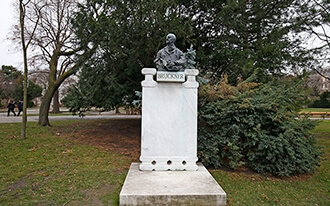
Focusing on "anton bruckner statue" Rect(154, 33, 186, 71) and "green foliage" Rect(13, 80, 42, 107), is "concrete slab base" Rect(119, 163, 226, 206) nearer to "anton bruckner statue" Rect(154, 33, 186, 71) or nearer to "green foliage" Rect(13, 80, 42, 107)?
"anton bruckner statue" Rect(154, 33, 186, 71)

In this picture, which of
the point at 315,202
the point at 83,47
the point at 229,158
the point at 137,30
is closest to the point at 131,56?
the point at 137,30

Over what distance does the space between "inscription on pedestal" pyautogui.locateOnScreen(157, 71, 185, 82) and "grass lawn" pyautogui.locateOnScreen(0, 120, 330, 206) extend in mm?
2258

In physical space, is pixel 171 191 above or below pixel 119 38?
below

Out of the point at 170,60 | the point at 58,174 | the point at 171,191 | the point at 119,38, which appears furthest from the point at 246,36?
the point at 58,174

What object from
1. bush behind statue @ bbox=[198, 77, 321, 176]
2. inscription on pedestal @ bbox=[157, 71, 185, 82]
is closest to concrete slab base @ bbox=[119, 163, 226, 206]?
bush behind statue @ bbox=[198, 77, 321, 176]

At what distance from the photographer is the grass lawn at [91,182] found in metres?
4.10

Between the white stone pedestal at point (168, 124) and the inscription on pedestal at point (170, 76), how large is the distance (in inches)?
2.4

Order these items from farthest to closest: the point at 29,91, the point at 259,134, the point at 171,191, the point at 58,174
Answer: the point at 29,91 → the point at 259,134 → the point at 58,174 → the point at 171,191

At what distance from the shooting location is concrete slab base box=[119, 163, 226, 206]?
347 cm

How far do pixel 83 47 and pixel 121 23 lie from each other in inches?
80.7

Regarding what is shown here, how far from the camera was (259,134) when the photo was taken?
18.3 feet

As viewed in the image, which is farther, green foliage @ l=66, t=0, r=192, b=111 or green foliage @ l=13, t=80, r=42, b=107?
green foliage @ l=13, t=80, r=42, b=107

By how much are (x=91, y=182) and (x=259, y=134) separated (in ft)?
12.9

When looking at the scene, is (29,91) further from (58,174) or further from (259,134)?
(259,134)
